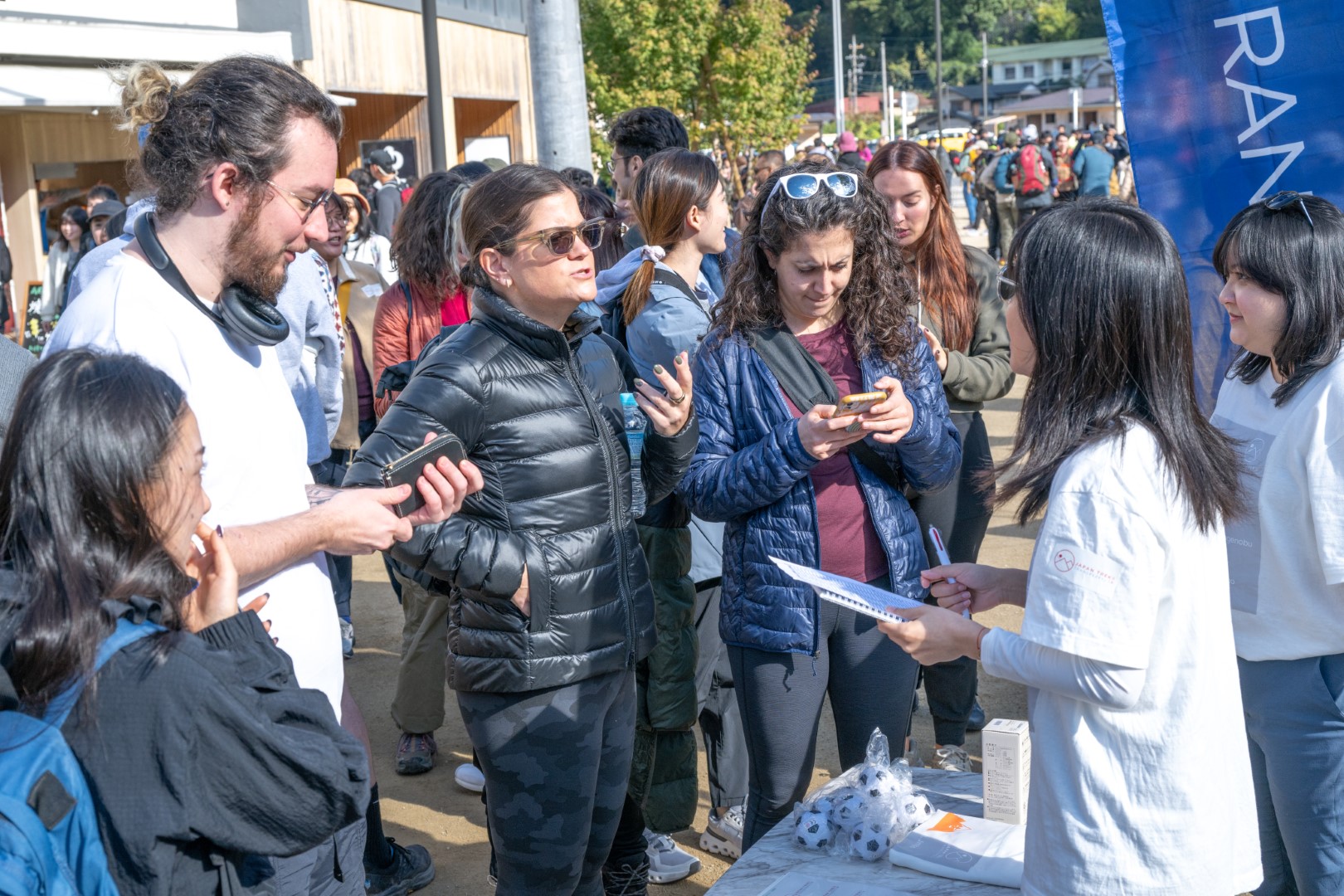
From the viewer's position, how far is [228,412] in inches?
83.7

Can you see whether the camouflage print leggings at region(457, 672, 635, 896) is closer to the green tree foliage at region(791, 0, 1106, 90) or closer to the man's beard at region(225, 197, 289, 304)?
the man's beard at region(225, 197, 289, 304)

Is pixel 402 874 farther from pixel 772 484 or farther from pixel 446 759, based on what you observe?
pixel 772 484

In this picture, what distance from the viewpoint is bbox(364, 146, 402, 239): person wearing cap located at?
1021cm

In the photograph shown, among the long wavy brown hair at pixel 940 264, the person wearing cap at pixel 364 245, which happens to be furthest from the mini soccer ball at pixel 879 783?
the person wearing cap at pixel 364 245

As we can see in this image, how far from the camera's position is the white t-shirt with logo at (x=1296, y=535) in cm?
252

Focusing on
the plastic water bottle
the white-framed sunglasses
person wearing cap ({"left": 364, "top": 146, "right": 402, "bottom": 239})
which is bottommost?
the plastic water bottle

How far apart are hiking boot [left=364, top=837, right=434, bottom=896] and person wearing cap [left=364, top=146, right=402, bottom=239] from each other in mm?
6079

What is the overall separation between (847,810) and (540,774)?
0.80 meters

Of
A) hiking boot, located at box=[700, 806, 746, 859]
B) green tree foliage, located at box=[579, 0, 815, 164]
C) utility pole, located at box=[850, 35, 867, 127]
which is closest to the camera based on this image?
hiking boot, located at box=[700, 806, 746, 859]

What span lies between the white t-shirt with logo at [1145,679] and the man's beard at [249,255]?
149 centimetres

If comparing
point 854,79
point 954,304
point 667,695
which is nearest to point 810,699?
point 667,695

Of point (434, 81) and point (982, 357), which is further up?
point (434, 81)

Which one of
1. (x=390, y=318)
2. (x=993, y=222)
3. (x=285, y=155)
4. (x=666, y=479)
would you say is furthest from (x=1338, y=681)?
(x=993, y=222)

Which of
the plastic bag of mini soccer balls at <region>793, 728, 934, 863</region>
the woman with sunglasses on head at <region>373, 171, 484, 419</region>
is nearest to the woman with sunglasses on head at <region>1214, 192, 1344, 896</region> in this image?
the plastic bag of mini soccer balls at <region>793, 728, 934, 863</region>
